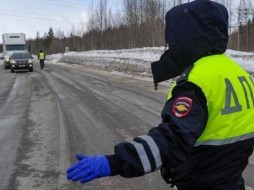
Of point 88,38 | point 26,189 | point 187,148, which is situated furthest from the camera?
point 88,38

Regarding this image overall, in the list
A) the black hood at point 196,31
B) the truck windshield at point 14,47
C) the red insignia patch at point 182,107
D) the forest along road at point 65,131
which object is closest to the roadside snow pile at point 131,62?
the truck windshield at point 14,47

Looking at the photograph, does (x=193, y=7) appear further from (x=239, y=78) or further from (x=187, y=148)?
(x=187, y=148)

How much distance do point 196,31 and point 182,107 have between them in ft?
1.29

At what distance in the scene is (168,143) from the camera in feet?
5.90

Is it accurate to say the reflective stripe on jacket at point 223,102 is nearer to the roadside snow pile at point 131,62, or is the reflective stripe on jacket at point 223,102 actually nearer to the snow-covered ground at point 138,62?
the snow-covered ground at point 138,62

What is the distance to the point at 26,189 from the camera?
5289 mm

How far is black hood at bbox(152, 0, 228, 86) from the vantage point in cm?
198

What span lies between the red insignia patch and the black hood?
30cm

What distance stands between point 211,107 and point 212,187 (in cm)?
38

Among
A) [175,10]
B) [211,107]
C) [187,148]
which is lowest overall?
[187,148]

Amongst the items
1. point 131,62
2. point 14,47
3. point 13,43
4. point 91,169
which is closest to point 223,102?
point 91,169

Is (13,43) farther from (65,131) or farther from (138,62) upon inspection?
(65,131)

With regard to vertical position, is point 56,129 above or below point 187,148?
below

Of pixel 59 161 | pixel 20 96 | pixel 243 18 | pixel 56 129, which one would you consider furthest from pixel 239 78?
pixel 243 18
